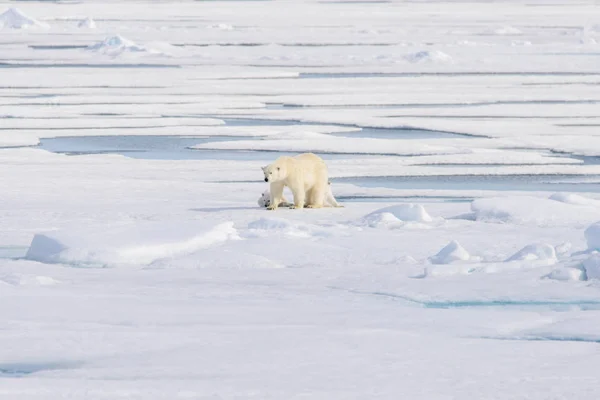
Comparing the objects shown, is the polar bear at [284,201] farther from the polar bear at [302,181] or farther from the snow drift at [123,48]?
the snow drift at [123,48]

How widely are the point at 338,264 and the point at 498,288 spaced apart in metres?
0.74

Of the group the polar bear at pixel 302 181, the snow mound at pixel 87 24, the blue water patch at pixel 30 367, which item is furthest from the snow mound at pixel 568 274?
the snow mound at pixel 87 24

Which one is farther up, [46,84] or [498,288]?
[498,288]

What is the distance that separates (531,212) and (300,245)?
4.22 ft

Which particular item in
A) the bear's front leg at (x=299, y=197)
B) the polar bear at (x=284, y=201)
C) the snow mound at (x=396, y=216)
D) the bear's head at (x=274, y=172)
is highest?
the bear's head at (x=274, y=172)

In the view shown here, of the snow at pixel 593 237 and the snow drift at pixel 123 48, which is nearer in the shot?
the snow at pixel 593 237

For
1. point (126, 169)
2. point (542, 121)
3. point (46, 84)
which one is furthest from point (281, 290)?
point (46, 84)

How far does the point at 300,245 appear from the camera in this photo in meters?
5.27

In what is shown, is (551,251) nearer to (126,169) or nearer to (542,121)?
(126,169)

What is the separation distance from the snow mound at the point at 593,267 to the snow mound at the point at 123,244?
4.77ft

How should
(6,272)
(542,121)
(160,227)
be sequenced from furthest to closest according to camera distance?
(542,121) < (160,227) < (6,272)

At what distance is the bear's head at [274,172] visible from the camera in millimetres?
6211

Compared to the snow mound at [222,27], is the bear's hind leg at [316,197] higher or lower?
higher

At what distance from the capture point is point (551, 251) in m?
4.90
